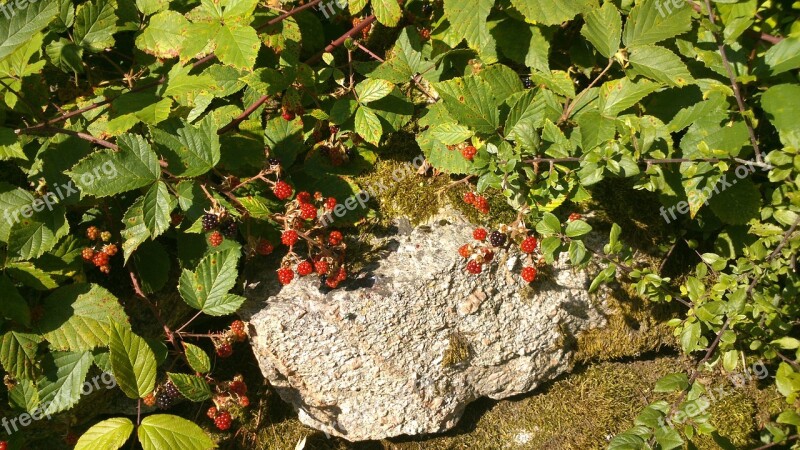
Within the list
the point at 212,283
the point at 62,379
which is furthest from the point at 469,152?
the point at 62,379

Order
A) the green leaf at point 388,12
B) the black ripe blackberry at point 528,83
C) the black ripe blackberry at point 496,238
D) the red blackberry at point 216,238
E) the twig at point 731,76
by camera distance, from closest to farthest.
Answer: the twig at point 731,76 → the red blackberry at point 216,238 → the black ripe blackberry at point 496,238 → the green leaf at point 388,12 → the black ripe blackberry at point 528,83

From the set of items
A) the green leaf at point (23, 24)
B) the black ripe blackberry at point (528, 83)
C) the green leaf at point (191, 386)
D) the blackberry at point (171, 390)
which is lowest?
the blackberry at point (171, 390)

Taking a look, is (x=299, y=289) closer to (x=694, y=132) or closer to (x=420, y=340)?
(x=420, y=340)

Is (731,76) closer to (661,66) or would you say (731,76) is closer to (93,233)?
Answer: (661,66)

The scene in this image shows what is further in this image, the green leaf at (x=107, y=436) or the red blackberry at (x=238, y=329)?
the red blackberry at (x=238, y=329)

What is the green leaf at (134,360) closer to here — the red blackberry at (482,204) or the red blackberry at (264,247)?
the red blackberry at (264,247)

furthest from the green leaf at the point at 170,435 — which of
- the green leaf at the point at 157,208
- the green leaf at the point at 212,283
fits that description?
the green leaf at the point at 157,208

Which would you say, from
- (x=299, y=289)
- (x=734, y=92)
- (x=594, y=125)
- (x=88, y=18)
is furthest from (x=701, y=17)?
(x=88, y=18)

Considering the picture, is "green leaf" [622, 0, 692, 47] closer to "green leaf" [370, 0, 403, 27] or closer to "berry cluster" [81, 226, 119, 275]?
"green leaf" [370, 0, 403, 27]
